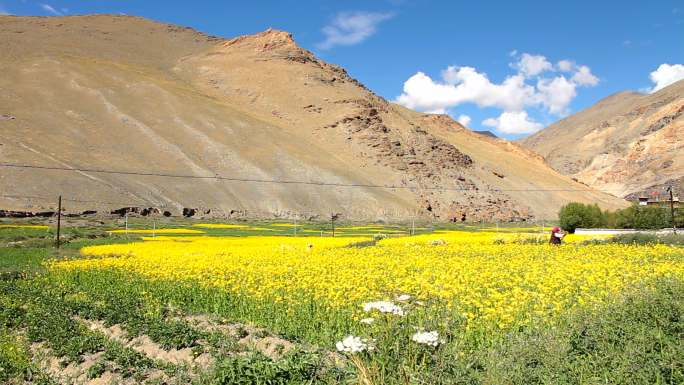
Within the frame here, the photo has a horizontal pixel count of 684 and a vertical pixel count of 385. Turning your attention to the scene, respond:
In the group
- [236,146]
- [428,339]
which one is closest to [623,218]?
[428,339]

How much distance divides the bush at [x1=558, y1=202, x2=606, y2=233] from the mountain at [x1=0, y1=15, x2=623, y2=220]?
108 ft

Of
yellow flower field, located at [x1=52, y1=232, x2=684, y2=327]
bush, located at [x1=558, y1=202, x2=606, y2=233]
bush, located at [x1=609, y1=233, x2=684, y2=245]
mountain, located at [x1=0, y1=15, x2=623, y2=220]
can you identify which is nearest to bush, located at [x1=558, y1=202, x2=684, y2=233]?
bush, located at [x1=558, y1=202, x2=606, y2=233]

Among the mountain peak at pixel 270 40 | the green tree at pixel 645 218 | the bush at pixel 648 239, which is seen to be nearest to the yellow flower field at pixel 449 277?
the bush at pixel 648 239

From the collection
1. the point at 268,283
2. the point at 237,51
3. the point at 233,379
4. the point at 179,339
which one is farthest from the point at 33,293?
the point at 237,51

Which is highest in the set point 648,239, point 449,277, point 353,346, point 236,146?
point 236,146

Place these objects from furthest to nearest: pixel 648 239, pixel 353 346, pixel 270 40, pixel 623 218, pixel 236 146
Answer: pixel 270 40
pixel 236 146
pixel 623 218
pixel 648 239
pixel 353 346

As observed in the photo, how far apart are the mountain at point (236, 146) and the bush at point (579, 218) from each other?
1294 inches

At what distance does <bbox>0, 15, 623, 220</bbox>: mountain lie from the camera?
76.8m

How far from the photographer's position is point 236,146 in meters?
96.7

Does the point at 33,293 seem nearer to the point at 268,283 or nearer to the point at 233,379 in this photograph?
the point at 268,283

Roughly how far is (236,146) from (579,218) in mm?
59210

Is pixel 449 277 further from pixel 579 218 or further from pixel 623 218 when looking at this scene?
pixel 623 218

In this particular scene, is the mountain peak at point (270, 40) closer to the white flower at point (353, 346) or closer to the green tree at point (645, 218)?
the green tree at point (645, 218)

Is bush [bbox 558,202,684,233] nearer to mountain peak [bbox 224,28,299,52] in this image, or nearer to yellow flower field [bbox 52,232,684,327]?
yellow flower field [bbox 52,232,684,327]
